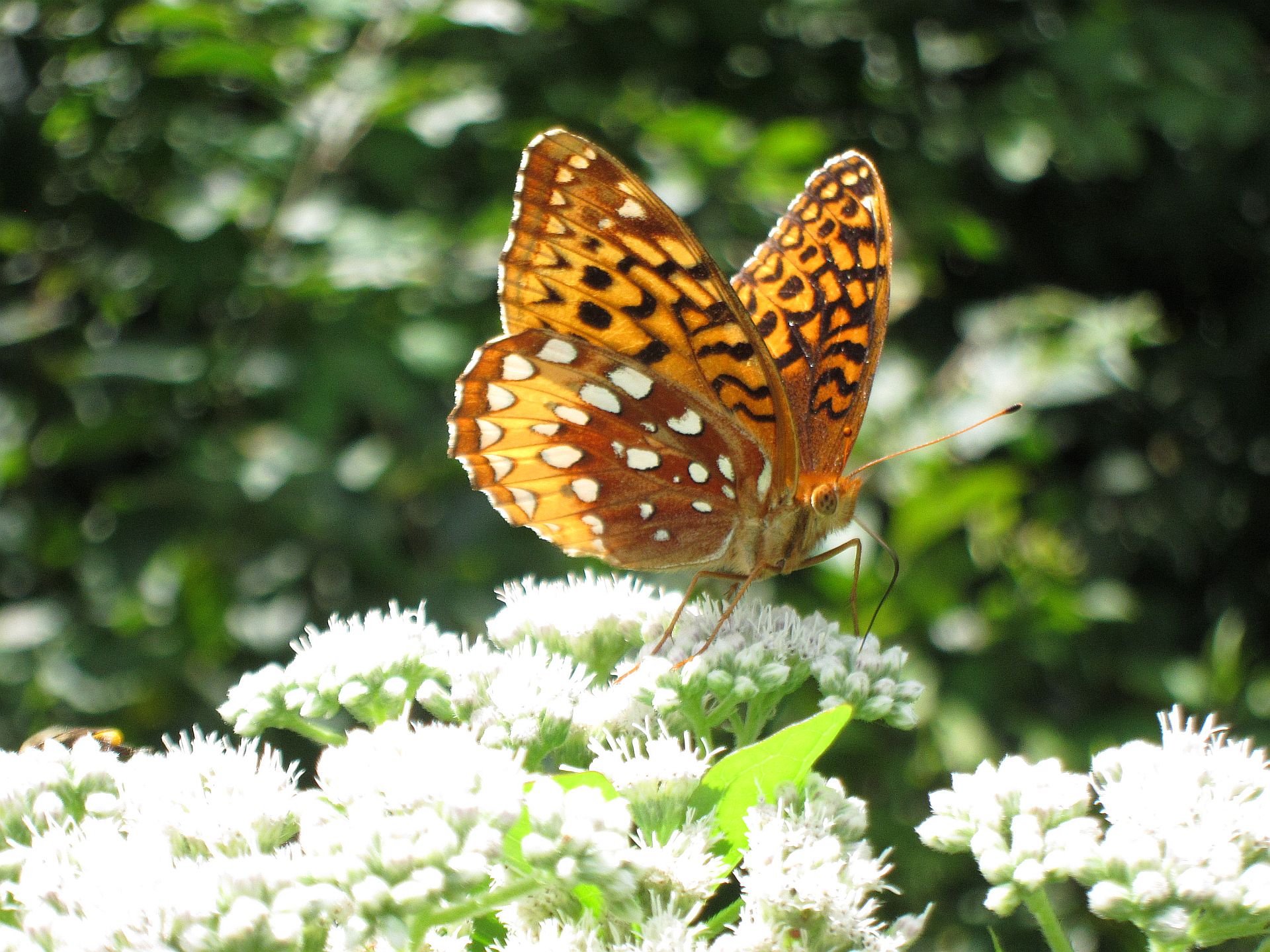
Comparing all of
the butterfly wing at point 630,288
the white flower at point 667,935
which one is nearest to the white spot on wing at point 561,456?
the butterfly wing at point 630,288

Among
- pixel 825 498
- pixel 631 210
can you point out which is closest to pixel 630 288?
pixel 631 210

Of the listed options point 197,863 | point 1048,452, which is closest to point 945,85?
point 1048,452

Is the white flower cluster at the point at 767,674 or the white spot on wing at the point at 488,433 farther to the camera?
the white spot on wing at the point at 488,433

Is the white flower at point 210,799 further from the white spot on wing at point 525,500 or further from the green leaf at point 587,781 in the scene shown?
the white spot on wing at point 525,500

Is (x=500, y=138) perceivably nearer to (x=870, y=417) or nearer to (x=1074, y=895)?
(x=870, y=417)

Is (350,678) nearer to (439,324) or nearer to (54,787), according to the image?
(54,787)

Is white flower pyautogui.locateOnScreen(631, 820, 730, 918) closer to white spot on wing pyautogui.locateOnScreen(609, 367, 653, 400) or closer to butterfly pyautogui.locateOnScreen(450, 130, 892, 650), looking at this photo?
butterfly pyautogui.locateOnScreen(450, 130, 892, 650)
